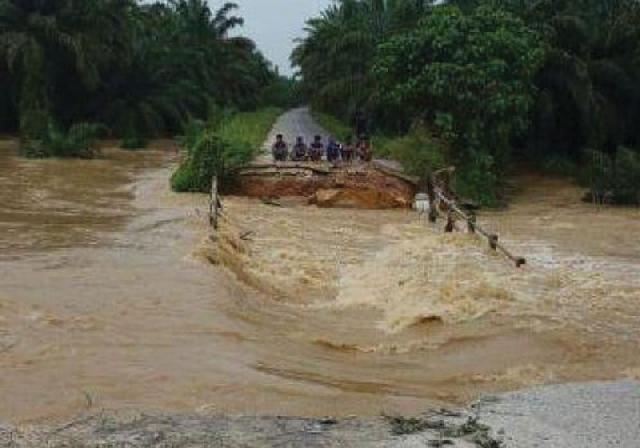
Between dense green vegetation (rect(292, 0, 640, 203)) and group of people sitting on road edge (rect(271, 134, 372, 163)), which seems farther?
dense green vegetation (rect(292, 0, 640, 203))

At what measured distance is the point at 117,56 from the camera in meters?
41.7

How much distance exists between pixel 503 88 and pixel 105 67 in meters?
23.0

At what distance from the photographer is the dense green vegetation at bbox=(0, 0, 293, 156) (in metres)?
36.5

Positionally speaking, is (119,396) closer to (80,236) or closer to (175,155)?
(80,236)

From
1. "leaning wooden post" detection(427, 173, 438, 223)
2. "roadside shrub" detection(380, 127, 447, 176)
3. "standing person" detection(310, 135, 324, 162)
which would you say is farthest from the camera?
"standing person" detection(310, 135, 324, 162)

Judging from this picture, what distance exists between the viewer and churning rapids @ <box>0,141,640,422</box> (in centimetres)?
730

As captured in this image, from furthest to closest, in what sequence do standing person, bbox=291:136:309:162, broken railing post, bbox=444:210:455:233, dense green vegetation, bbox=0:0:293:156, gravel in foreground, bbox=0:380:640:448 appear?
dense green vegetation, bbox=0:0:293:156, standing person, bbox=291:136:309:162, broken railing post, bbox=444:210:455:233, gravel in foreground, bbox=0:380:640:448

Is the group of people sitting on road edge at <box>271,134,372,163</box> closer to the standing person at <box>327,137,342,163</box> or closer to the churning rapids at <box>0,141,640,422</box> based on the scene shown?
the standing person at <box>327,137,342,163</box>

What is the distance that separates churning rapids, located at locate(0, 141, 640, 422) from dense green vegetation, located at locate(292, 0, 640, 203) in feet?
16.9

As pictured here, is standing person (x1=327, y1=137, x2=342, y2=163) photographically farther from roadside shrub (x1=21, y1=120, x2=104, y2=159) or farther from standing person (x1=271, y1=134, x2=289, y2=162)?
roadside shrub (x1=21, y1=120, x2=104, y2=159)

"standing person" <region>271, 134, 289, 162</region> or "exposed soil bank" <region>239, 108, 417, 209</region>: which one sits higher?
"standing person" <region>271, 134, 289, 162</region>

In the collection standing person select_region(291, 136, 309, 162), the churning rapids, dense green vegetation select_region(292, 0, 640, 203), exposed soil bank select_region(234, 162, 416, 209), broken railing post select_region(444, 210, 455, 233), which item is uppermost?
dense green vegetation select_region(292, 0, 640, 203)

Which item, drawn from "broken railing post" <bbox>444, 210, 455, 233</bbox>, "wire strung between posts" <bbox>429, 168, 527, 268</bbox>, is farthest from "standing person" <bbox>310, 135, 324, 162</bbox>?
"broken railing post" <bbox>444, 210, 455, 233</bbox>

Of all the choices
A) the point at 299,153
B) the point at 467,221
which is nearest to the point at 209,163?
the point at 299,153
